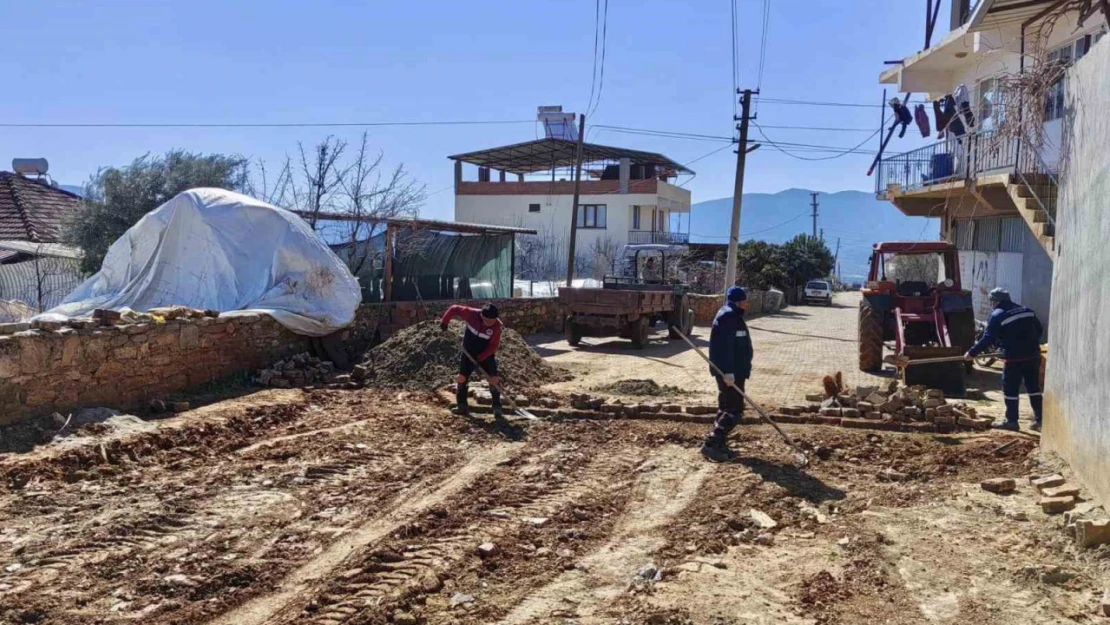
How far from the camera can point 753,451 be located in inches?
308

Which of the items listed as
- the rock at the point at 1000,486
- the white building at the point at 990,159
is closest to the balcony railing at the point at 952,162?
the white building at the point at 990,159

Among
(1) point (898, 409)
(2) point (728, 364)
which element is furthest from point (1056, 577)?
(1) point (898, 409)

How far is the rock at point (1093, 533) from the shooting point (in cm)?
481

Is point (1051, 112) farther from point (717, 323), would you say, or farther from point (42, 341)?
point (42, 341)

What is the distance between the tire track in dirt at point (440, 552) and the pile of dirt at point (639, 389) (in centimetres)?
388

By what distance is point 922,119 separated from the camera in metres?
19.8

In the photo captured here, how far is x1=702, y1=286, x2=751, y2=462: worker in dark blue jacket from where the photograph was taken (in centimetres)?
756

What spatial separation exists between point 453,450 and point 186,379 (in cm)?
426

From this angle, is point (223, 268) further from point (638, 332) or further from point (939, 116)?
point (939, 116)

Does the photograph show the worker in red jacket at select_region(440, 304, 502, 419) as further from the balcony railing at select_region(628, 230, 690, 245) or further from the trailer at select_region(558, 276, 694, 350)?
the balcony railing at select_region(628, 230, 690, 245)

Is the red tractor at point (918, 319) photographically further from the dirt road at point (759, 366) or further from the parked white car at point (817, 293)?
the parked white car at point (817, 293)

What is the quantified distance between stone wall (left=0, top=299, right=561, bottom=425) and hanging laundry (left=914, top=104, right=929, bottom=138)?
14.4 m

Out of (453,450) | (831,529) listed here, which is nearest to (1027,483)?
(831,529)

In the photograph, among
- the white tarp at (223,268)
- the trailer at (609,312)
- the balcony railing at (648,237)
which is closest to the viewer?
the white tarp at (223,268)
